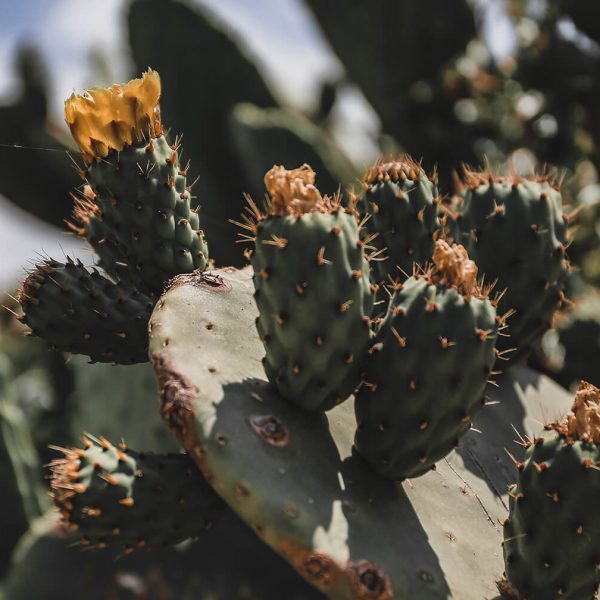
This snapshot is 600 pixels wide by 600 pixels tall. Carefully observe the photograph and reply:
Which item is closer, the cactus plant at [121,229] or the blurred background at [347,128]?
the cactus plant at [121,229]

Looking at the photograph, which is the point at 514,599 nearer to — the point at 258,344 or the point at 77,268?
the point at 258,344

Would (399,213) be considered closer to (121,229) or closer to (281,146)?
(121,229)

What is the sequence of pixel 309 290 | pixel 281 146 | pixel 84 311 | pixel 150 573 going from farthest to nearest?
pixel 281 146 → pixel 150 573 → pixel 84 311 → pixel 309 290

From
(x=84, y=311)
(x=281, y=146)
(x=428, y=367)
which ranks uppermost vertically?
(x=428, y=367)

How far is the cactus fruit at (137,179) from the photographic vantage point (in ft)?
4.75

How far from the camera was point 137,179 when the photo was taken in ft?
4.85

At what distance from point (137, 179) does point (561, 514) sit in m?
0.89

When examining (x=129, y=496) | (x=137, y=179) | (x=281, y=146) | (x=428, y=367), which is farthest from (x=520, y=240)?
(x=281, y=146)

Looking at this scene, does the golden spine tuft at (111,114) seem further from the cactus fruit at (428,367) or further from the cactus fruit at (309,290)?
the cactus fruit at (428,367)

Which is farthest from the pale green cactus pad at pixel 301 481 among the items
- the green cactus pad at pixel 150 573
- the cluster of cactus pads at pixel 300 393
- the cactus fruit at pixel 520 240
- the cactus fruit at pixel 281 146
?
the cactus fruit at pixel 281 146

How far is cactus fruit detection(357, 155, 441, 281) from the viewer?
5.57ft

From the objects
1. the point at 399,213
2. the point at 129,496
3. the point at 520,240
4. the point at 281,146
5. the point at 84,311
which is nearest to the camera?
the point at 129,496

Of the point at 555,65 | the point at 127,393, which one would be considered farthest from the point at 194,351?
the point at 555,65

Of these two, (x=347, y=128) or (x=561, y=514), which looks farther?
(x=347, y=128)
